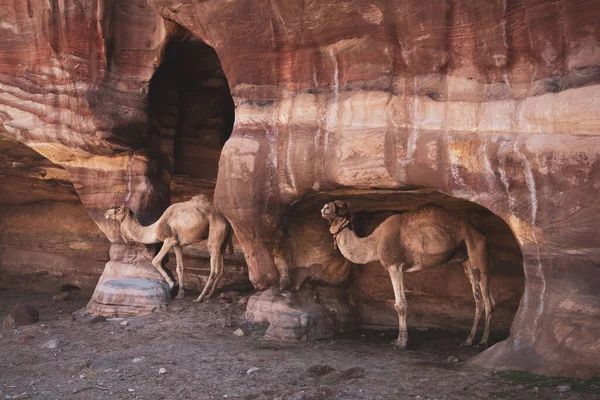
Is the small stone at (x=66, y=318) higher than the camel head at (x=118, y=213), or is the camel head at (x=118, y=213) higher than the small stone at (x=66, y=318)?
the camel head at (x=118, y=213)

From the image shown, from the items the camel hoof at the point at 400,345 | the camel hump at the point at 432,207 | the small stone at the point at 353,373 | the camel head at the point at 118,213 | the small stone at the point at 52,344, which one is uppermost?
the camel hump at the point at 432,207

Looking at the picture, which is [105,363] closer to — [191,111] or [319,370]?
[319,370]

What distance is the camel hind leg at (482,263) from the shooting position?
7.54 meters

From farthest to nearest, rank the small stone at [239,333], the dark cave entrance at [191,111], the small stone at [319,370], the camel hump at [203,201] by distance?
1. the dark cave entrance at [191,111]
2. the camel hump at [203,201]
3. the small stone at [239,333]
4. the small stone at [319,370]

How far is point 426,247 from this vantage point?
24.6ft

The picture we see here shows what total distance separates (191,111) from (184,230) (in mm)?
2847

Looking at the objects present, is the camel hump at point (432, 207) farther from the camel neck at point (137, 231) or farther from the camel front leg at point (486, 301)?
the camel neck at point (137, 231)

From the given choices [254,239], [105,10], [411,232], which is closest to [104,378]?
[254,239]

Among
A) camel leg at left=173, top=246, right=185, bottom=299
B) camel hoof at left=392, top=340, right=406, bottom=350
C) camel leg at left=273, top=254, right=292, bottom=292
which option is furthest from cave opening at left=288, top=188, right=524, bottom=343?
camel leg at left=173, top=246, right=185, bottom=299

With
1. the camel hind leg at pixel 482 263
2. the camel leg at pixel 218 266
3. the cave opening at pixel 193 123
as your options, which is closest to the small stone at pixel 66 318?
the camel leg at pixel 218 266

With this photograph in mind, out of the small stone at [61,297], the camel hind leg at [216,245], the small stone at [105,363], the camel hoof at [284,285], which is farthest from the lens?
the small stone at [61,297]

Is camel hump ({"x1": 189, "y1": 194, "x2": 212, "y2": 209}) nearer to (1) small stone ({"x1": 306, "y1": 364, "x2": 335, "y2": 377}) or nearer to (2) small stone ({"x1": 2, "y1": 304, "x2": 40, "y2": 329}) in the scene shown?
(2) small stone ({"x1": 2, "y1": 304, "x2": 40, "y2": 329})

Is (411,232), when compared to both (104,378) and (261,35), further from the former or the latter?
(104,378)

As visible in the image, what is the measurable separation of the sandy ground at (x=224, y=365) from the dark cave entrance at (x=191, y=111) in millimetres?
3714
